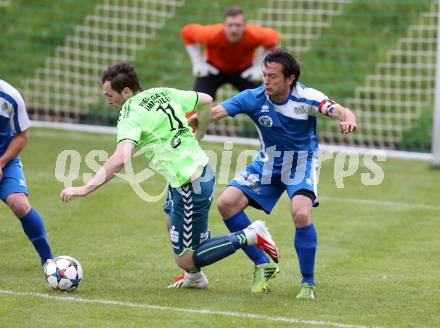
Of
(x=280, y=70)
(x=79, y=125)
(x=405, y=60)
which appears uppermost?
(x=280, y=70)

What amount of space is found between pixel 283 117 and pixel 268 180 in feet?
1.69

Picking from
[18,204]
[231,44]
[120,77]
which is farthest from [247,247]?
[231,44]

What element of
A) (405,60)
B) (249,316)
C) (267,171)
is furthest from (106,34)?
(249,316)

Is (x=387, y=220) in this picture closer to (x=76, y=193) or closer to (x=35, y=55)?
(x=76, y=193)

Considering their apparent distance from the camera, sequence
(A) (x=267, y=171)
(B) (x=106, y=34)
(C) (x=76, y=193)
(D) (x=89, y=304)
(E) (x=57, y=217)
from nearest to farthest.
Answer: (C) (x=76, y=193) → (D) (x=89, y=304) → (A) (x=267, y=171) → (E) (x=57, y=217) → (B) (x=106, y=34)

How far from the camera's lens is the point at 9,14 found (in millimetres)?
17266

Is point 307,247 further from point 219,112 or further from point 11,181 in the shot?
point 11,181

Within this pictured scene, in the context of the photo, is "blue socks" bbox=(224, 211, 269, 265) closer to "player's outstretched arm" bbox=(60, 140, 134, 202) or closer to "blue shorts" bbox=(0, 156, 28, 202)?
"player's outstretched arm" bbox=(60, 140, 134, 202)

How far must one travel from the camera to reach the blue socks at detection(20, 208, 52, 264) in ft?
25.3

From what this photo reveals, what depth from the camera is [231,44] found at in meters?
13.3

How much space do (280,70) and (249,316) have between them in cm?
187

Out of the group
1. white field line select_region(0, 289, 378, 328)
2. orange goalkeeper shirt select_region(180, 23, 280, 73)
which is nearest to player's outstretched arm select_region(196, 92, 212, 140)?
white field line select_region(0, 289, 378, 328)

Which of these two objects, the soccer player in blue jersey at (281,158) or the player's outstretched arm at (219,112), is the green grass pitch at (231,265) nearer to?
the soccer player in blue jersey at (281,158)

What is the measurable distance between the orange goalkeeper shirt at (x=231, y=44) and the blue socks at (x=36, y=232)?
20.1ft
